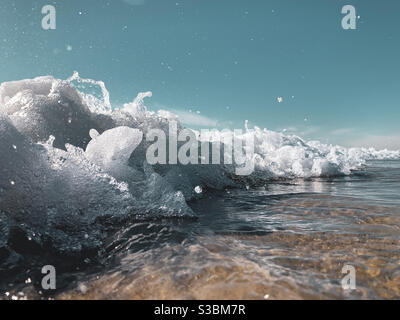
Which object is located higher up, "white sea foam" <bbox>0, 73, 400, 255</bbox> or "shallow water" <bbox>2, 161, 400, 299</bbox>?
"white sea foam" <bbox>0, 73, 400, 255</bbox>

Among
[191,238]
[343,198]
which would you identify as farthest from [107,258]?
[343,198]

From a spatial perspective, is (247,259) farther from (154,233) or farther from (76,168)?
(76,168)

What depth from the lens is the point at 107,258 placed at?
210cm

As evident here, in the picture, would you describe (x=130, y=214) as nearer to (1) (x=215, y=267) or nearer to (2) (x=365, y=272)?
(1) (x=215, y=267)

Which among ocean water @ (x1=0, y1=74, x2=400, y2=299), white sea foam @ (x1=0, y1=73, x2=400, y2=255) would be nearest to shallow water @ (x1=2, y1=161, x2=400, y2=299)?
ocean water @ (x1=0, y1=74, x2=400, y2=299)

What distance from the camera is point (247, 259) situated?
201 centimetres

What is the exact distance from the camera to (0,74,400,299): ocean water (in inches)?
65.7

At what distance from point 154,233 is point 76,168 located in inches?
49.7

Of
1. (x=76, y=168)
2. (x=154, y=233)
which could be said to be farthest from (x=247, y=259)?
(x=76, y=168)

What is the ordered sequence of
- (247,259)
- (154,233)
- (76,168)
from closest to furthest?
(247,259), (154,233), (76,168)

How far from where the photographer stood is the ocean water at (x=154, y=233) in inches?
65.7

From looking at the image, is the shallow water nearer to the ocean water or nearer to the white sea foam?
the ocean water

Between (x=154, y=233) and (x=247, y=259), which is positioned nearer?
(x=247, y=259)

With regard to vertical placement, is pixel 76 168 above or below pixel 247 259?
above
